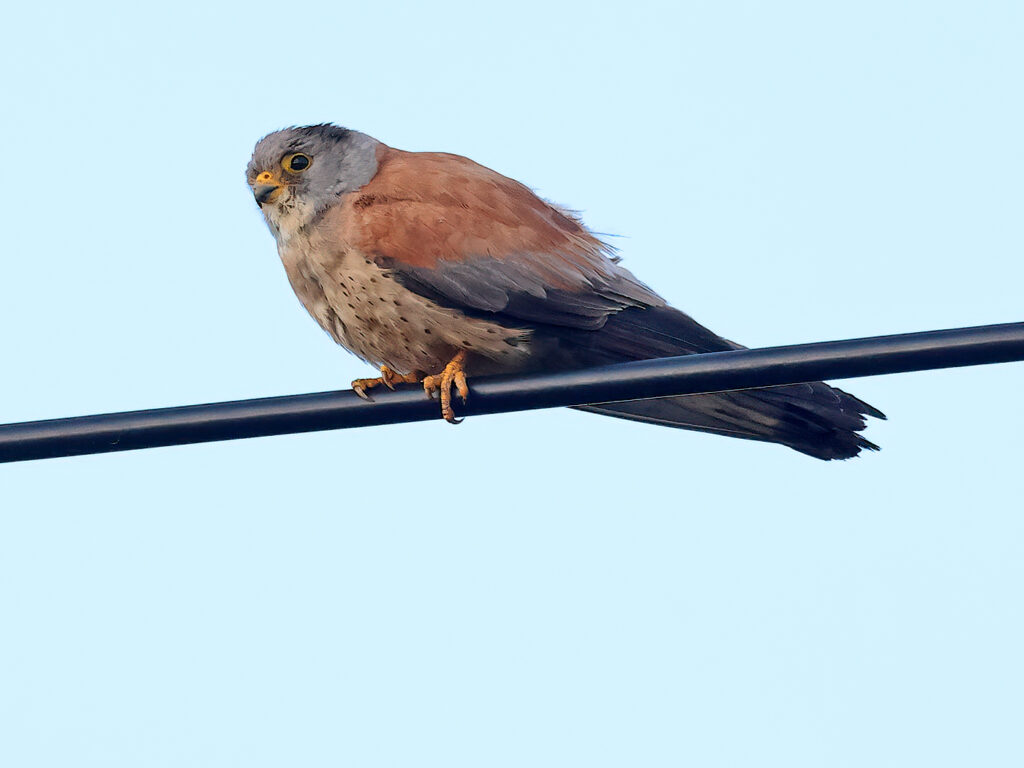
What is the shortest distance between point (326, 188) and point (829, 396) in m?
2.17

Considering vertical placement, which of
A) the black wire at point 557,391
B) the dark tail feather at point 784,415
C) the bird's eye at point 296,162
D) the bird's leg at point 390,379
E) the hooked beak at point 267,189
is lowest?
the black wire at point 557,391

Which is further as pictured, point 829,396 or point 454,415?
point 829,396

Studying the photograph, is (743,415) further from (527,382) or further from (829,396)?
(527,382)

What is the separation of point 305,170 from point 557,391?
7.71 feet

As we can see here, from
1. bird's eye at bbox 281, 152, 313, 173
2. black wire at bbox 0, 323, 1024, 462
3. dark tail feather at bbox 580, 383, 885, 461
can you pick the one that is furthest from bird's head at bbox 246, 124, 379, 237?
black wire at bbox 0, 323, 1024, 462

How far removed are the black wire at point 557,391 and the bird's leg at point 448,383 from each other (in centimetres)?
38

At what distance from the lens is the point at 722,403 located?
506 cm

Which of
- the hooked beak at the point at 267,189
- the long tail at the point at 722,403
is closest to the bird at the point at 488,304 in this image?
the long tail at the point at 722,403

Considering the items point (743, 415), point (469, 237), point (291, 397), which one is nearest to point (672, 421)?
point (743, 415)

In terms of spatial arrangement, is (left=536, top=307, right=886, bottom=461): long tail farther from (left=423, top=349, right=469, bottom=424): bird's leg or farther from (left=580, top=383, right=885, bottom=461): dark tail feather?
(left=423, top=349, right=469, bottom=424): bird's leg

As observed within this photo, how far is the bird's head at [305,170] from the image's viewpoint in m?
5.59

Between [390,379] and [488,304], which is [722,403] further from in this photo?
[390,379]

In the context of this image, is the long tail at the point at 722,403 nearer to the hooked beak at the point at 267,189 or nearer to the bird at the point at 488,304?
the bird at the point at 488,304

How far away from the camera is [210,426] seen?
12.4 ft
